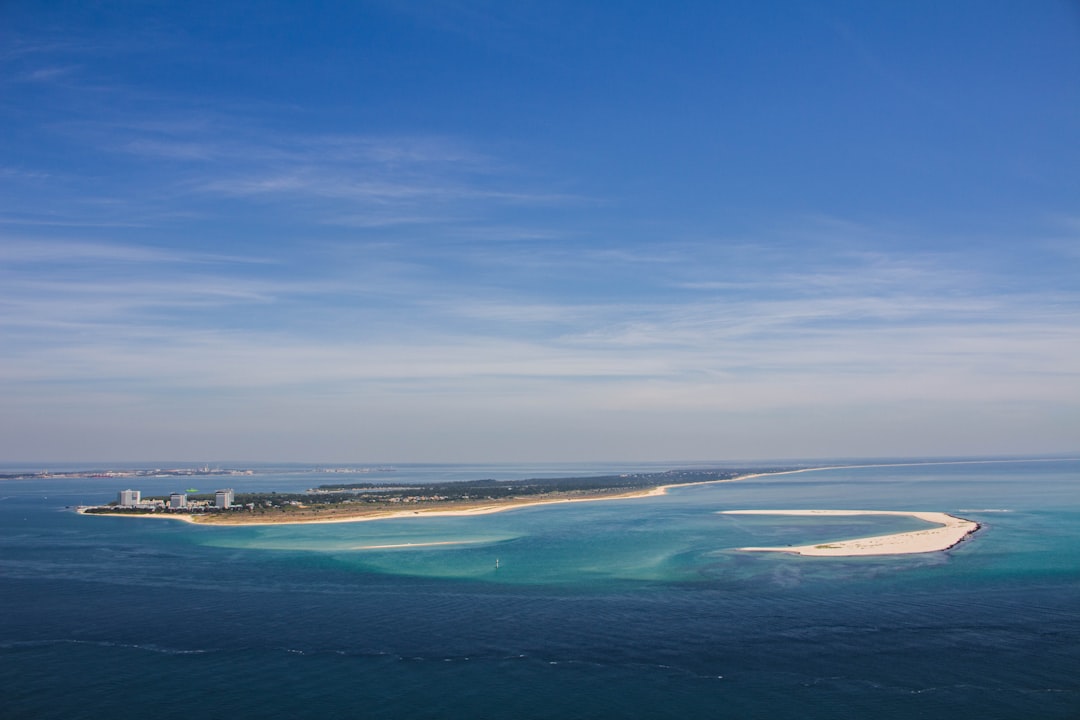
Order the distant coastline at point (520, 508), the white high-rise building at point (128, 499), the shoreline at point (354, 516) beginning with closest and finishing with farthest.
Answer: the distant coastline at point (520, 508), the shoreline at point (354, 516), the white high-rise building at point (128, 499)

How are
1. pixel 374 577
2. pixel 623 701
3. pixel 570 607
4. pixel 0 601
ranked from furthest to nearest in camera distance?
pixel 374 577, pixel 0 601, pixel 570 607, pixel 623 701

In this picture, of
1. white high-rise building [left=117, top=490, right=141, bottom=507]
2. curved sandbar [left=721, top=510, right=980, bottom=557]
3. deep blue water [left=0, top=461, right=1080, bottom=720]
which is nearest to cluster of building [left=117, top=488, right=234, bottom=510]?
white high-rise building [left=117, top=490, right=141, bottom=507]

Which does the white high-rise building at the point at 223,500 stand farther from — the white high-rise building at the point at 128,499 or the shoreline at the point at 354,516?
the white high-rise building at the point at 128,499

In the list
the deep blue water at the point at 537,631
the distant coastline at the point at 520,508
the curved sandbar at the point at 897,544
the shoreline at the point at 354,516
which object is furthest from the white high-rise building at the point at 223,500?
the curved sandbar at the point at 897,544

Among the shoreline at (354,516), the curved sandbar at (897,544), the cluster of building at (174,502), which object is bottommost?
the shoreline at (354,516)

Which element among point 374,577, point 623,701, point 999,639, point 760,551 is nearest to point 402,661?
point 623,701

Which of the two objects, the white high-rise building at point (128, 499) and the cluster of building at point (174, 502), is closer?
the cluster of building at point (174, 502)

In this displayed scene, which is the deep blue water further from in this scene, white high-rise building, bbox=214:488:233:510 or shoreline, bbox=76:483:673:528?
white high-rise building, bbox=214:488:233:510

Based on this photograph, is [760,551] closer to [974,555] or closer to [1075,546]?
[974,555]
